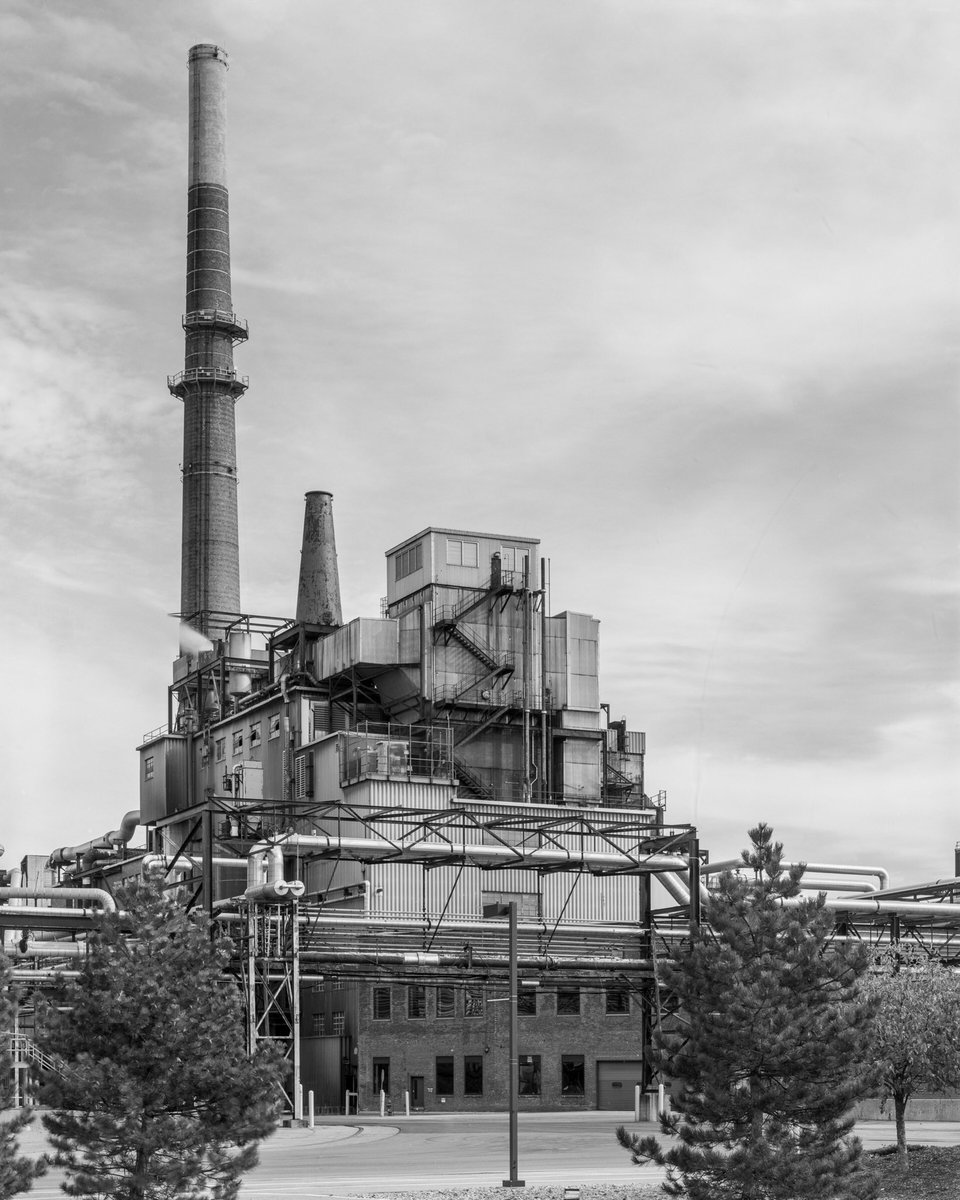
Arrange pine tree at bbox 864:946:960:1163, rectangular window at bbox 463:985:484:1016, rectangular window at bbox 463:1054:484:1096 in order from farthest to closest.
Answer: rectangular window at bbox 463:985:484:1016 → rectangular window at bbox 463:1054:484:1096 → pine tree at bbox 864:946:960:1163

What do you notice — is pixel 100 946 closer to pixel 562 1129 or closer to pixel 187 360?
pixel 562 1129

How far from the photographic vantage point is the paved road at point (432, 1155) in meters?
29.8

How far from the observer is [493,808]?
65375mm

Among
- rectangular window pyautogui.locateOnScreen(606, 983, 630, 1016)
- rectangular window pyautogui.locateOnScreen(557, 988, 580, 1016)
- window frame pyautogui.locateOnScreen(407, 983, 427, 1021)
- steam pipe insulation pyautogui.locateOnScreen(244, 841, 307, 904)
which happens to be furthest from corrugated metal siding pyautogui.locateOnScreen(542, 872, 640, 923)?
steam pipe insulation pyautogui.locateOnScreen(244, 841, 307, 904)

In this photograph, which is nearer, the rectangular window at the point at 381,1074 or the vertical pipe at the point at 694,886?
the vertical pipe at the point at 694,886

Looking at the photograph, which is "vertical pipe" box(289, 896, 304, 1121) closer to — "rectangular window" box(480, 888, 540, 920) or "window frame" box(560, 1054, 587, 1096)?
"rectangular window" box(480, 888, 540, 920)

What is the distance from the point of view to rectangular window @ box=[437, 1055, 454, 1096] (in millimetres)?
62125

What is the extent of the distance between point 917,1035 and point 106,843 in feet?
188

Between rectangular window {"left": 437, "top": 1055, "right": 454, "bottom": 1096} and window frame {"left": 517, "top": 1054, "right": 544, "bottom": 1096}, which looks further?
window frame {"left": 517, "top": 1054, "right": 544, "bottom": 1096}

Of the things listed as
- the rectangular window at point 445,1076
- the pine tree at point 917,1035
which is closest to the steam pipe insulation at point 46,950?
the rectangular window at point 445,1076

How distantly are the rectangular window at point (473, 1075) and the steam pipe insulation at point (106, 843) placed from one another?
24.1 metres

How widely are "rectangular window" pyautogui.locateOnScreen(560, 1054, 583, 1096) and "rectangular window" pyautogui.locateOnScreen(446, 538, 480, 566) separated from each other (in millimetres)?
19783

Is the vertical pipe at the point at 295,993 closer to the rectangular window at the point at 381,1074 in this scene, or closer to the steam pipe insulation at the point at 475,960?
the steam pipe insulation at the point at 475,960

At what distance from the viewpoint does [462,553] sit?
70.1m
